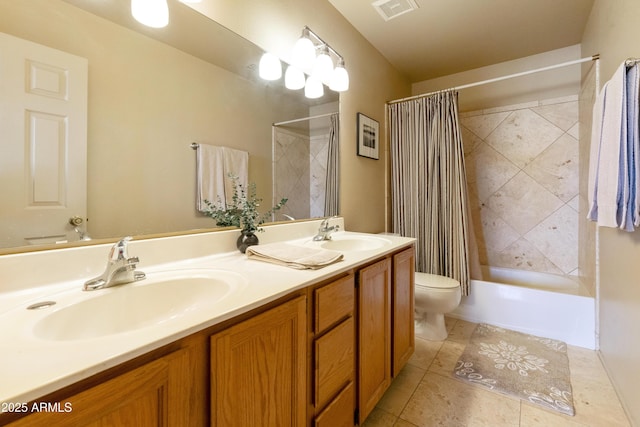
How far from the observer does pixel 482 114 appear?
2730 millimetres

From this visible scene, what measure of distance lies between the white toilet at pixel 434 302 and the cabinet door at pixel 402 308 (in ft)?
1.24

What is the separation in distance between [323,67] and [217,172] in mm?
983

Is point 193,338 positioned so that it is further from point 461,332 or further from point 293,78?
point 461,332

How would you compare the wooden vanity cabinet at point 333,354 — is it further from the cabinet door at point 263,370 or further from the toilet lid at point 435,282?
the toilet lid at point 435,282

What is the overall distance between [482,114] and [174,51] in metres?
2.78

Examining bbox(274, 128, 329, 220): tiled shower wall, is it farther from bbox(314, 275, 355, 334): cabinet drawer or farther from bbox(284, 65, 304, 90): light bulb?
bbox(314, 275, 355, 334): cabinet drawer

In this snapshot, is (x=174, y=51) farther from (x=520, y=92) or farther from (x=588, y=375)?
(x=520, y=92)

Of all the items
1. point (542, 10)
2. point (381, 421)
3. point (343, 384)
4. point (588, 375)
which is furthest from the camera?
point (542, 10)

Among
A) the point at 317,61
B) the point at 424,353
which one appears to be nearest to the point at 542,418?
the point at 424,353

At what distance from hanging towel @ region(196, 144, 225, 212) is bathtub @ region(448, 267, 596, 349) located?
2092 millimetres

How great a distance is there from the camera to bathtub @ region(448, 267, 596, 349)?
185cm

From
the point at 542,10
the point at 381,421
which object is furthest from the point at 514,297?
the point at 542,10

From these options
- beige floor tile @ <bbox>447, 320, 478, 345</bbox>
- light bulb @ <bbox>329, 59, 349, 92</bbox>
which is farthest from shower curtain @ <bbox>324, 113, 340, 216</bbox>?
beige floor tile @ <bbox>447, 320, 478, 345</bbox>

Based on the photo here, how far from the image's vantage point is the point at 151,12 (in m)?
0.94
